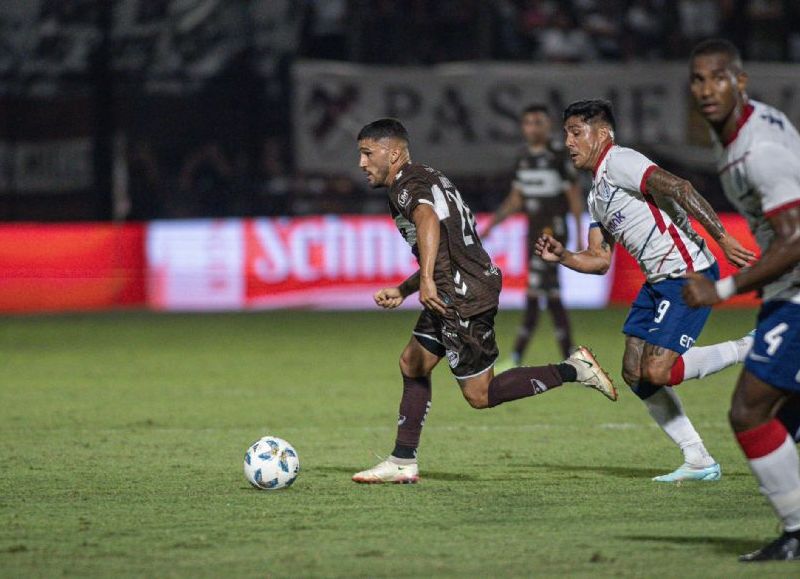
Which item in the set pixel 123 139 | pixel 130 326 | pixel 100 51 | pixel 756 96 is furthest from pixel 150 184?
pixel 756 96

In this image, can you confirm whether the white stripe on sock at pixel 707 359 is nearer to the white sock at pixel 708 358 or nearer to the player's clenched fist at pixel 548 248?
the white sock at pixel 708 358

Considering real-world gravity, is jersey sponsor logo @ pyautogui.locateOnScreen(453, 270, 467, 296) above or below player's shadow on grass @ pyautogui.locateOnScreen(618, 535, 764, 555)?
above

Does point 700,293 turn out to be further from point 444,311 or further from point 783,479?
point 444,311

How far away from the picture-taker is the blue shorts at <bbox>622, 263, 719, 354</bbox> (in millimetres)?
7129

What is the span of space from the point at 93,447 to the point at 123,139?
12.5 m

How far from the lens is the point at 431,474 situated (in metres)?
7.61

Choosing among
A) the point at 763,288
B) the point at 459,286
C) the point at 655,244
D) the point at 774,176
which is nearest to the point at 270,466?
the point at 459,286

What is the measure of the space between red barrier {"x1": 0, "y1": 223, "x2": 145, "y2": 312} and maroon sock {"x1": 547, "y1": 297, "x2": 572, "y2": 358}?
311 inches

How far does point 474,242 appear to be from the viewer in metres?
7.31

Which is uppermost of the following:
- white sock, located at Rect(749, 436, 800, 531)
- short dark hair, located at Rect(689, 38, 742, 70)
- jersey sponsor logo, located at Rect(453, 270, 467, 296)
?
short dark hair, located at Rect(689, 38, 742, 70)

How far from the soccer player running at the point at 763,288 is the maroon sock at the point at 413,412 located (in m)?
2.39

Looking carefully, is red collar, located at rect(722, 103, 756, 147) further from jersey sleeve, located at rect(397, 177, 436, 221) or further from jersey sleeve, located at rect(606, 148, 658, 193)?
jersey sleeve, located at rect(397, 177, 436, 221)

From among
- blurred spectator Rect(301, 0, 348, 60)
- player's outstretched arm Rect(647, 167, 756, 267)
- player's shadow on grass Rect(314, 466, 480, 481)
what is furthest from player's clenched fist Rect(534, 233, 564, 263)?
blurred spectator Rect(301, 0, 348, 60)

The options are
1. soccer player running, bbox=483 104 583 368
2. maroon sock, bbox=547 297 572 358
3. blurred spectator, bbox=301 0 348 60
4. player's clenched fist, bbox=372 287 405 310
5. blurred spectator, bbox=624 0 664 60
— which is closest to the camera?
player's clenched fist, bbox=372 287 405 310
